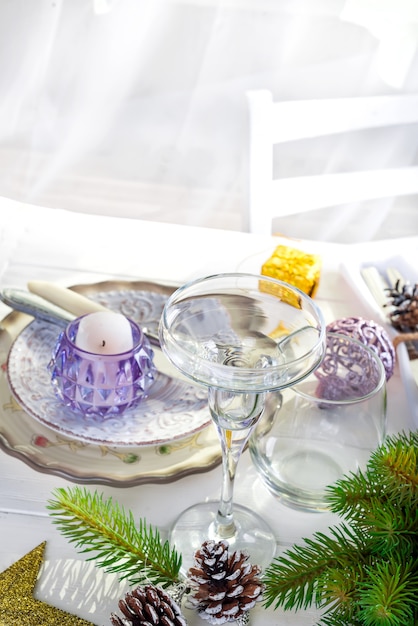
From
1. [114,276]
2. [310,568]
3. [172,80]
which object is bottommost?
[172,80]

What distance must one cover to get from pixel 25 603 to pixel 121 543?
8cm

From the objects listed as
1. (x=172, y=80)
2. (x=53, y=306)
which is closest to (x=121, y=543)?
(x=53, y=306)

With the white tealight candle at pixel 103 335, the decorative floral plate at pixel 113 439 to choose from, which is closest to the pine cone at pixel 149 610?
the decorative floral plate at pixel 113 439

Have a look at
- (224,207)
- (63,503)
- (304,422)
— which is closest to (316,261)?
(304,422)

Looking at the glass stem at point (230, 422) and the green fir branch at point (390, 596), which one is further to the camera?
the glass stem at point (230, 422)

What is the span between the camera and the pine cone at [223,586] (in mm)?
491

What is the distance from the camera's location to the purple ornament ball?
28.6 inches

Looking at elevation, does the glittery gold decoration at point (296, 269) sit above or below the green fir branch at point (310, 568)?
below

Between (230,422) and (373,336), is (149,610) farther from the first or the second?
(373,336)

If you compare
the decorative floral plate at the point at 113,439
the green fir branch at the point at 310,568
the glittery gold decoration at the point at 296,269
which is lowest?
the decorative floral plate at the point at 113,439

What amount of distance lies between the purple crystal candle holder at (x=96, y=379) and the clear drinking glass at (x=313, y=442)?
0.45 feet

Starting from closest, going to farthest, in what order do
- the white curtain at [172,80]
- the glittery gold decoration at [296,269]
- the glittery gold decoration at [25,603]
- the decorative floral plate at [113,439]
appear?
the glittery gold decoration at [25,603] < the decorative floral plate at [113,439] < the glittery gold decoration at [296,269] < the white curtain at [172,80]

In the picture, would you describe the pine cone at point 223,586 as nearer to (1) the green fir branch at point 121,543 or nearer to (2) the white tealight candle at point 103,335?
(1) the green fir branch at point 121,543

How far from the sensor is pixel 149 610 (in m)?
0.47
